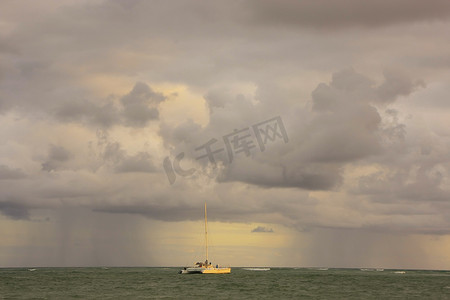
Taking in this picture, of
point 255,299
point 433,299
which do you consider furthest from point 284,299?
point 433,299

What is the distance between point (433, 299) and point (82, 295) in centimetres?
7665

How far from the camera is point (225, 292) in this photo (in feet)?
438

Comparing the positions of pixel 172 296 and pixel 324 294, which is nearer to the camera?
pixel 172 296

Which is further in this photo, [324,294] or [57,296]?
[324,294]

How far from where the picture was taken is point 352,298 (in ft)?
393

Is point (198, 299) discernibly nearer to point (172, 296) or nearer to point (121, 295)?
point (172, 296)

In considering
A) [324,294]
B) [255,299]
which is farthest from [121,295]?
[324,294]

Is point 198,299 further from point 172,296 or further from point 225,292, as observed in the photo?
point 225,292

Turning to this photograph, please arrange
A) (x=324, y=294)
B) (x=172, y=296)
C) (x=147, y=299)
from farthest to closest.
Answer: (x=324, y=294) → (x=172, y=296) → (x=147, y=299)

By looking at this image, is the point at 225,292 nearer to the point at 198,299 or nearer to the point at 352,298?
the point at 198,299

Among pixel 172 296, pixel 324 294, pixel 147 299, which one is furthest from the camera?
pixel 324 294

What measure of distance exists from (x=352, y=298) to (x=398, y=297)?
1275 centimetres

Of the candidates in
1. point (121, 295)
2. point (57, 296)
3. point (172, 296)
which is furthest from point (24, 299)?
point (172, 296)

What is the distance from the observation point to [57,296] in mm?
120750
